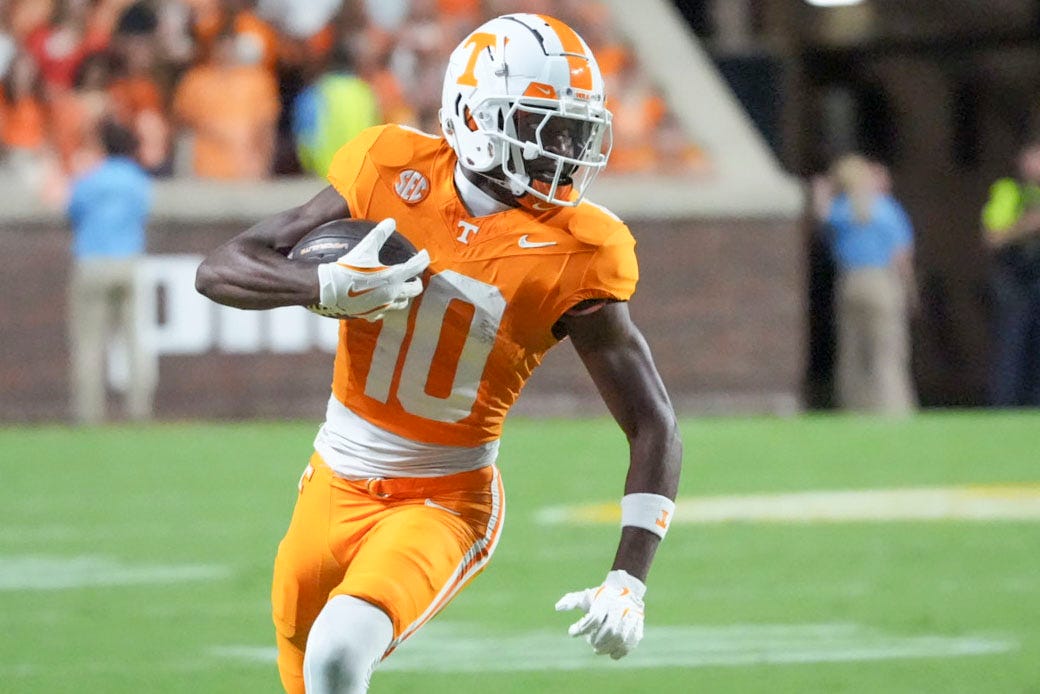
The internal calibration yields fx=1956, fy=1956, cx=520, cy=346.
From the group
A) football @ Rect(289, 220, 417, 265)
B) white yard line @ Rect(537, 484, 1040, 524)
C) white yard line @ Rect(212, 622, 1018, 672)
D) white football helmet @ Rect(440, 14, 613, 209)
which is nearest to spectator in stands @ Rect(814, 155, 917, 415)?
white yard line @ Rect(537, 484, 1040, 524)

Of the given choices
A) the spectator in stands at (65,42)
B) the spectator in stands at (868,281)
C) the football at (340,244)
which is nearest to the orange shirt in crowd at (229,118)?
the spectator in stands at (65,42)

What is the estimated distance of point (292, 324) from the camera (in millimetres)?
14047

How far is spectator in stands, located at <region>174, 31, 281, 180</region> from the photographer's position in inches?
584

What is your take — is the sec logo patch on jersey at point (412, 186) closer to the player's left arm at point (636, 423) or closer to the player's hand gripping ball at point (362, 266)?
the player's hand gripping ball at point (362, 266)

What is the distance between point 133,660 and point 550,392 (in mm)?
8683

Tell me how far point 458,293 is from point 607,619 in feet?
2.49

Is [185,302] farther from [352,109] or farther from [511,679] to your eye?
[511,679]

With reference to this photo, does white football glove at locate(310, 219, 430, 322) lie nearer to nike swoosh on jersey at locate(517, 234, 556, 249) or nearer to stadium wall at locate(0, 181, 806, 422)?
nike swoosh on jersey at locate(517, 234, 556, 249)

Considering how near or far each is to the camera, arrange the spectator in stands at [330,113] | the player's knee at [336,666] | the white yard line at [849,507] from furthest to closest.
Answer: the spectator in stands at [330,113] < the white yard line at [849,507] < the player's knee at [336,666]

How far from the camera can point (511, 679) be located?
5.69 meters

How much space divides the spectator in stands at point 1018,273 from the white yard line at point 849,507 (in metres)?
4.65

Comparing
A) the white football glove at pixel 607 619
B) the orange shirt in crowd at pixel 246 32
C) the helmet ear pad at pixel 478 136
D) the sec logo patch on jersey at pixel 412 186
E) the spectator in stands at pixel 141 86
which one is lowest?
the spectator in stands at pixel 141 86

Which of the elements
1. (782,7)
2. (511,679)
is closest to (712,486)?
(511,679)

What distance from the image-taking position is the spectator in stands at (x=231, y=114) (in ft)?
48.6
